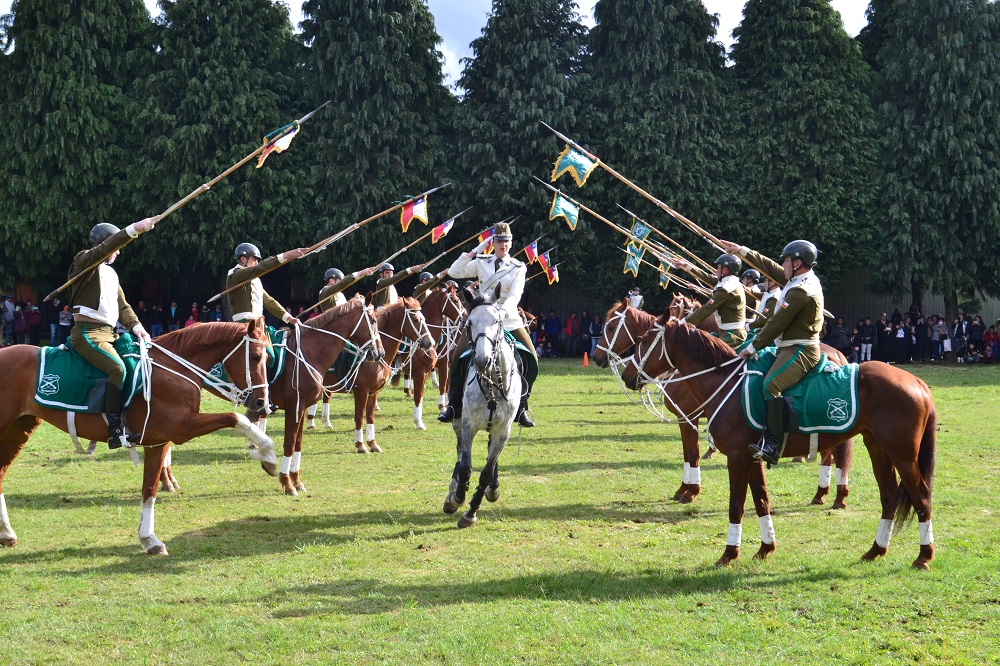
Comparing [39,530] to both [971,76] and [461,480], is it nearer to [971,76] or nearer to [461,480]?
[461,480]

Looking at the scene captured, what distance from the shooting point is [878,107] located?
40.3 metres

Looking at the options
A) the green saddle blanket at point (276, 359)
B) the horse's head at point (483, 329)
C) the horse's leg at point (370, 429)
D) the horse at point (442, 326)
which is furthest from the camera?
the horse at point (442, 326)

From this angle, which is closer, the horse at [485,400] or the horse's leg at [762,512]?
the horse's leg at [762,512]

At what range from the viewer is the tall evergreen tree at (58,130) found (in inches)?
1470

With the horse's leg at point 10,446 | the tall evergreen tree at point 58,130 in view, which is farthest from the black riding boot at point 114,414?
the tall evergreen tree at point 58,130

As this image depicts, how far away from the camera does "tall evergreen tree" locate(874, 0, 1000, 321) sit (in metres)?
38.2

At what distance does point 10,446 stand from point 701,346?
721 cm

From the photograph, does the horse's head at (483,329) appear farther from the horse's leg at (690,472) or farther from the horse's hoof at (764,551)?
the horse's hoof at (764,551)

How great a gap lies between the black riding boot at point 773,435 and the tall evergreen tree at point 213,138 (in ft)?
102

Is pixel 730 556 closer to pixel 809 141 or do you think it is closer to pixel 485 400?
pixel 485 400

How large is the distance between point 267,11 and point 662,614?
3693cm

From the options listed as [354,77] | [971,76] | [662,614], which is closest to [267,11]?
[354,77]

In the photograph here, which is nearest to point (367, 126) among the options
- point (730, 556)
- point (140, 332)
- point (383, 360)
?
point (383, 360)

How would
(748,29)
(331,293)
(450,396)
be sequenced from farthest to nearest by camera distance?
(748,29) → (331,293) → (450,396)
